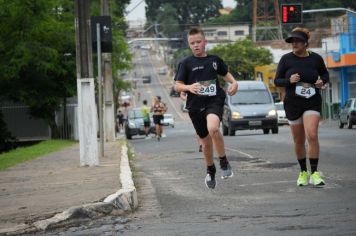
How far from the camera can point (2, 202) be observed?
1054 cm

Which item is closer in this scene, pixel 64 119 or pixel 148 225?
pixel 148 225

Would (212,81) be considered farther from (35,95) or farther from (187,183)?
(35,95)

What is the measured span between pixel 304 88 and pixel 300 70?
237 mm

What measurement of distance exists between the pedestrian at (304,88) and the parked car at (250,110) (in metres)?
22.2

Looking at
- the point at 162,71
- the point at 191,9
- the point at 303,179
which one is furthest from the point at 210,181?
the point at 162,71

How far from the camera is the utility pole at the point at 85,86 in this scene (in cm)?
1669

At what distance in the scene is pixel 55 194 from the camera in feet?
36.0

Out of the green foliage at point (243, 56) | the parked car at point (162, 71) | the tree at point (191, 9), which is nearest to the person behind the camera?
the tree at point (191, 9)

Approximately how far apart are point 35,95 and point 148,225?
26.4 metres

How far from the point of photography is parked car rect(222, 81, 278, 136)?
33.3m

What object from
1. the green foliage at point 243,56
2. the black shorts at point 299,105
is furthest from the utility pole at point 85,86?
the green foliage at point 243,56

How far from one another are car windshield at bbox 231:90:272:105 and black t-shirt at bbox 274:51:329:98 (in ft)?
75.2

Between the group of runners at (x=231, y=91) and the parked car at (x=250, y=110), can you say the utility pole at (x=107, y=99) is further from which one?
the group of runners at (x=231, y=91)

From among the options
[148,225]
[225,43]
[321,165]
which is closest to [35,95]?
[321,165]
